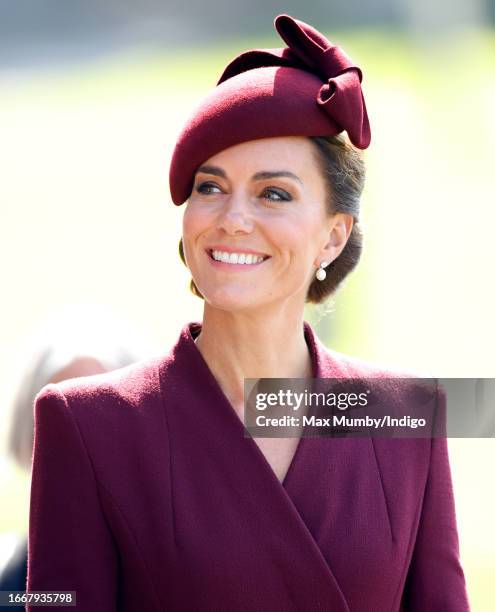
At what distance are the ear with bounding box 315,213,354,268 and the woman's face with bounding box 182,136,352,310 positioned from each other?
0.12 m

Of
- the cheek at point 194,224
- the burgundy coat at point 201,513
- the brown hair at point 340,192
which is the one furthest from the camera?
the brown hair at point 340,192

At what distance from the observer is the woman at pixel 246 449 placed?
1974 millimetres

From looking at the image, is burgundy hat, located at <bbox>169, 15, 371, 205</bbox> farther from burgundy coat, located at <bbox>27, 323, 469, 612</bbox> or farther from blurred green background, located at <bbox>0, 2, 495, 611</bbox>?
blurred green background, located at <bbox>0, 2, 495, 611</bbox>

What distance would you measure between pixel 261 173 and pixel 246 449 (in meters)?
0.52

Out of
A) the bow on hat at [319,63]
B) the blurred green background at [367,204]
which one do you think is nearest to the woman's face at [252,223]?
the bow on hat at [319,63]

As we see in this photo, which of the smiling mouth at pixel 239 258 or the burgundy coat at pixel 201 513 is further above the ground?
the smiling mouth at pixel 239 258

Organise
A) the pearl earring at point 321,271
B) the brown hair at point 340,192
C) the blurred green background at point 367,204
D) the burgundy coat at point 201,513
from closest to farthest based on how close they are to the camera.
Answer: the burgundy coat at point 201,513 < the brown hair at point 340,192 < the pearl earring at point 321,271 < the blurred green background at point 367,204

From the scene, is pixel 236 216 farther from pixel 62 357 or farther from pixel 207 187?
pixel 62 357

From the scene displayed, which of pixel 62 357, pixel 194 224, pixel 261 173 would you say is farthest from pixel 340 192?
pixel 62 357

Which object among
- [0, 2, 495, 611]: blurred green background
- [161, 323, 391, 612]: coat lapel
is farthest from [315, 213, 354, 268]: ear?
[0, 2, 495, 611]: blurred green background

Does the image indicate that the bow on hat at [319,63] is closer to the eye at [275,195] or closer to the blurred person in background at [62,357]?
the eye at [275,195]

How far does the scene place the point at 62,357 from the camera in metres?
2.80

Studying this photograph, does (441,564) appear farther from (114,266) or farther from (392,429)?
(114,266)

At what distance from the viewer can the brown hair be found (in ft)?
7.13
